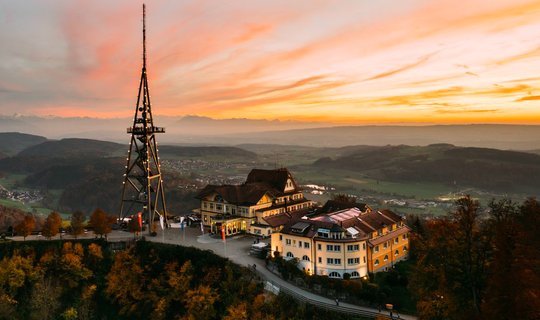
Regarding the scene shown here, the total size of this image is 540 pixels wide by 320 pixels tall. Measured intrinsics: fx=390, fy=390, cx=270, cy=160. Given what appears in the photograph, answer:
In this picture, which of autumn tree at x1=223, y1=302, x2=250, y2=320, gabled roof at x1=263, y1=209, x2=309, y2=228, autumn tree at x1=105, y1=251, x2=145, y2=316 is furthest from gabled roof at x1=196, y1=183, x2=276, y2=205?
autumn tree at x1=223, y1=302, x2=250, y2=320

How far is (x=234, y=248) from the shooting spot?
6144 centimetres

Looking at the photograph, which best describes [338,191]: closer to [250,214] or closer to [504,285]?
[250,214]

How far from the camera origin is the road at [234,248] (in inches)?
1779

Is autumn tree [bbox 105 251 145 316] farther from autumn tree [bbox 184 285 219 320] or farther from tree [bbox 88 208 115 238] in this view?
autumn tree [bbox 184 285 219 320]

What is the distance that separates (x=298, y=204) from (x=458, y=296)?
150 ft

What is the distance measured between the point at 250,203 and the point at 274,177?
13.6m

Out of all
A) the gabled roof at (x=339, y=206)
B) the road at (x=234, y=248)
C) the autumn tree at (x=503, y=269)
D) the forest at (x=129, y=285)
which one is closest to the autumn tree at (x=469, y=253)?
the autumn tree at (x=503, y=269)

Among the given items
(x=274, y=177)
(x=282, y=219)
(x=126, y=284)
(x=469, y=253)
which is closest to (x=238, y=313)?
(x=126, y=284)

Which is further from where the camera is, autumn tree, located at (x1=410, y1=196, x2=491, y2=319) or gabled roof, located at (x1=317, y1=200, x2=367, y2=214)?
gabled roof, located at (x1=317, y1=200, x2=367, y2=214)

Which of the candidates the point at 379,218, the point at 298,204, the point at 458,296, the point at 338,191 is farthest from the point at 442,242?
the point at 338,191

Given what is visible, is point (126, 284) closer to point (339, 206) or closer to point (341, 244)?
point (341, 244)

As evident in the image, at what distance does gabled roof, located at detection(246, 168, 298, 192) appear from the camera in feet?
267

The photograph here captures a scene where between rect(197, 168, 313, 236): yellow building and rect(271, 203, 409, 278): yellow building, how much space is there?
30.0ft

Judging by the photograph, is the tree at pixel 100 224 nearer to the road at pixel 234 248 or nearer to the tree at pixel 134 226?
the road at pixel 234 248
